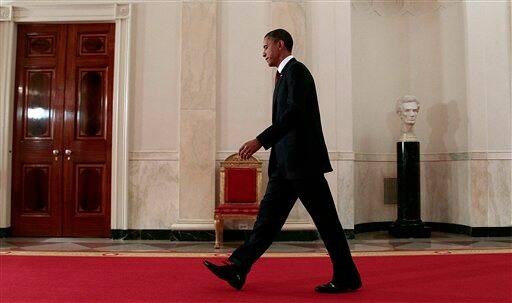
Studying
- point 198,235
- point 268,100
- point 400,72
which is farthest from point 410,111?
point 198,235

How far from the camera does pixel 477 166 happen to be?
620 centimetres

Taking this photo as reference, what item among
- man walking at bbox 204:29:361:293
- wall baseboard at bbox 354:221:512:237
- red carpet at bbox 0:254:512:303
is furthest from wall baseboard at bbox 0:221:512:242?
man walking at bbox 204:29:361:293

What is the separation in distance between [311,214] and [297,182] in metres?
0.19

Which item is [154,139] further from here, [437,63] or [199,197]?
[437,63]

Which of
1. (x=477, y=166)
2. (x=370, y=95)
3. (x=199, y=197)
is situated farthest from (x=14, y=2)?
(x=477, y=166)

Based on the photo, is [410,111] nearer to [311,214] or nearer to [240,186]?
[240,186]

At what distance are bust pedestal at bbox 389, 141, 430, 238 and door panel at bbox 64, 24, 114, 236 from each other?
347cm

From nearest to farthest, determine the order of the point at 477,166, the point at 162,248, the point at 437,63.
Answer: the point at 162,248 < the point at 477,166 < the point at 437,63

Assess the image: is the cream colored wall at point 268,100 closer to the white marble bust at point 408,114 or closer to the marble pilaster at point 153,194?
the marble pilaster at point 153,194

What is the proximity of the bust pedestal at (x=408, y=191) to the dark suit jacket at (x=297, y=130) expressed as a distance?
375cm

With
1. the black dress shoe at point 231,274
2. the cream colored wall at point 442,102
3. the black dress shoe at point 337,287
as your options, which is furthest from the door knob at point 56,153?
the black dress shoe at point 337,287

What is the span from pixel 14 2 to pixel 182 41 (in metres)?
2.07

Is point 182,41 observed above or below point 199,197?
above

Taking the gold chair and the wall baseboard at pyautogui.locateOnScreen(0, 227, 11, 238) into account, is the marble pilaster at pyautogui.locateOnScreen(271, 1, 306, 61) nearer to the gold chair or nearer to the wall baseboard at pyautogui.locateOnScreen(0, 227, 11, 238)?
the gold chair
